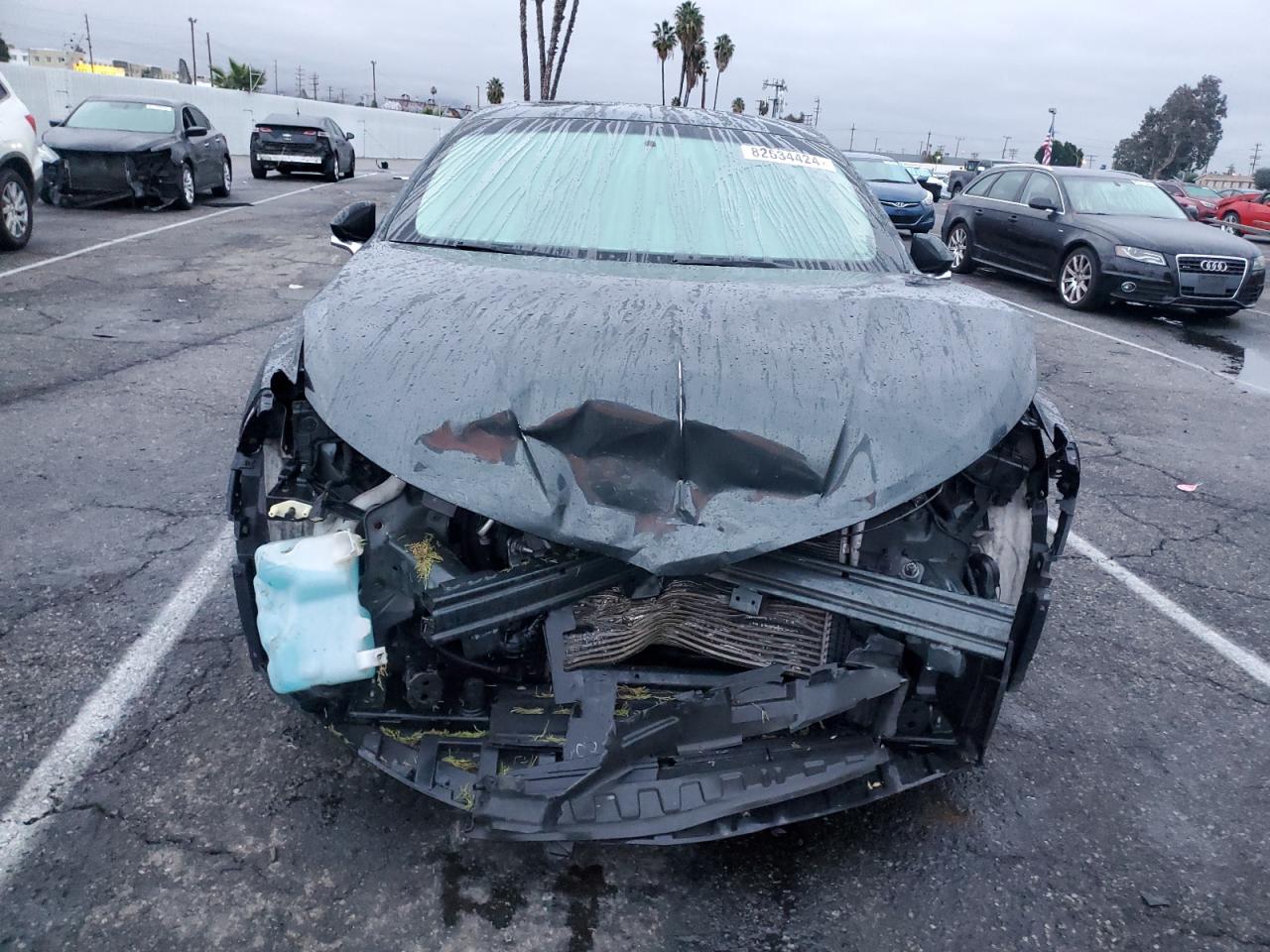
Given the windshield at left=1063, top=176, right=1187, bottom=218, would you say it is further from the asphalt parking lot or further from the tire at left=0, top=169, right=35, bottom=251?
the tire at left=0, top=169, right=35, bottom=251

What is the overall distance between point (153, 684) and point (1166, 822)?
9.79ft

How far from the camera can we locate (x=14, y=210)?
30.4 ft

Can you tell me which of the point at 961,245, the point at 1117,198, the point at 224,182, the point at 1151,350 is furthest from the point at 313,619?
the point at 224,182

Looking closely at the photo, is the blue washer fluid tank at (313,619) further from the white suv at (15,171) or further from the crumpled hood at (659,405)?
the white suv at (15,171)

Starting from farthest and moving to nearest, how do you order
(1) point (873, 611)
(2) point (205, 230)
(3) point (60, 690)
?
(2) point (205, 230)
(3) point (60, 690)
(1) point (873, 611)

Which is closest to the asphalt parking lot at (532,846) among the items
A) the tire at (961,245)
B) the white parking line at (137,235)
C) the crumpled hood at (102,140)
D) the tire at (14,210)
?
the white parking line at (137,235)

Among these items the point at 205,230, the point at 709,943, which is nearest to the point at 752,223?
the point at 709,943

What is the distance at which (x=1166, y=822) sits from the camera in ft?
8.77

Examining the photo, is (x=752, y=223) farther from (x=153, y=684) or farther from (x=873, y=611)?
(x=153, y=684)

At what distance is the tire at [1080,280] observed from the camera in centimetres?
1041

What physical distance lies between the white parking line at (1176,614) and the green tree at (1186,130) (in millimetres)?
90190

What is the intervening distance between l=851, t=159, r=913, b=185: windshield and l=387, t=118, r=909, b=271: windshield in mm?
13453

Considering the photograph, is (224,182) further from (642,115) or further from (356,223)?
(642,115)

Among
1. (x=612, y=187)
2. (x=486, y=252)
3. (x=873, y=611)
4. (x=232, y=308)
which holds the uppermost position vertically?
(x=612, y=187)
